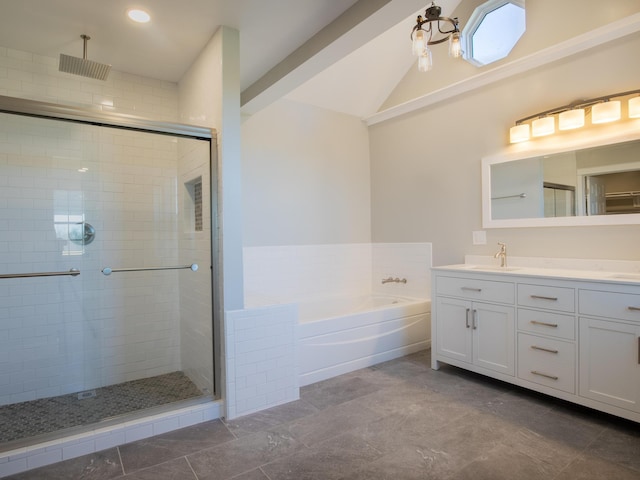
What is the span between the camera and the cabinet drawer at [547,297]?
7.72 ft

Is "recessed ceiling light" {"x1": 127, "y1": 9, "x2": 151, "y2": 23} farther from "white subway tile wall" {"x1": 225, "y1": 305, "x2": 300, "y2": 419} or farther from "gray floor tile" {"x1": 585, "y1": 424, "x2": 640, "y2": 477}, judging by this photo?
"gray floor tile" {"x1": 585, "y1": 424, "x2": 640, "y2": 477}

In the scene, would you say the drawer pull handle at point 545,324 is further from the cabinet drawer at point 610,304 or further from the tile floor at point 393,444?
the tile floor at point 393,444

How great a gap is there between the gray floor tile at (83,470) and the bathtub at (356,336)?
1316mm

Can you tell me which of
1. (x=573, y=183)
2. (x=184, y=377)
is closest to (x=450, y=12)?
(x=573, y=183)

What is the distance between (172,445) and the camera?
207 centimetres

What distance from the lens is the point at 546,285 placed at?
2.46 meters

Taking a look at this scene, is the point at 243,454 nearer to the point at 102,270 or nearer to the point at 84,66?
the point at 102,270

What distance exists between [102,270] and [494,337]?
289 centimetres

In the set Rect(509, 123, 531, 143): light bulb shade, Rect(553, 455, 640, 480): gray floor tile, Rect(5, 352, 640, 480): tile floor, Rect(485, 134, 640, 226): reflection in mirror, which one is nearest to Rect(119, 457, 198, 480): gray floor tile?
Rect(5, 352, 640, 480): tile floor

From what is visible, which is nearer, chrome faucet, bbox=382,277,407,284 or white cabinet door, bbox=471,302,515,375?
white cabinet door, bbox=471,302,515,375

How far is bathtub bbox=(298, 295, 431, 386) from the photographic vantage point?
2.90m

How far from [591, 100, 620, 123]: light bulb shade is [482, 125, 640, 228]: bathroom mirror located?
0.49ft

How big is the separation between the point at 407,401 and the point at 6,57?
364 cm

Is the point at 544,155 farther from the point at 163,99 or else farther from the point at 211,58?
the point at 163,99
